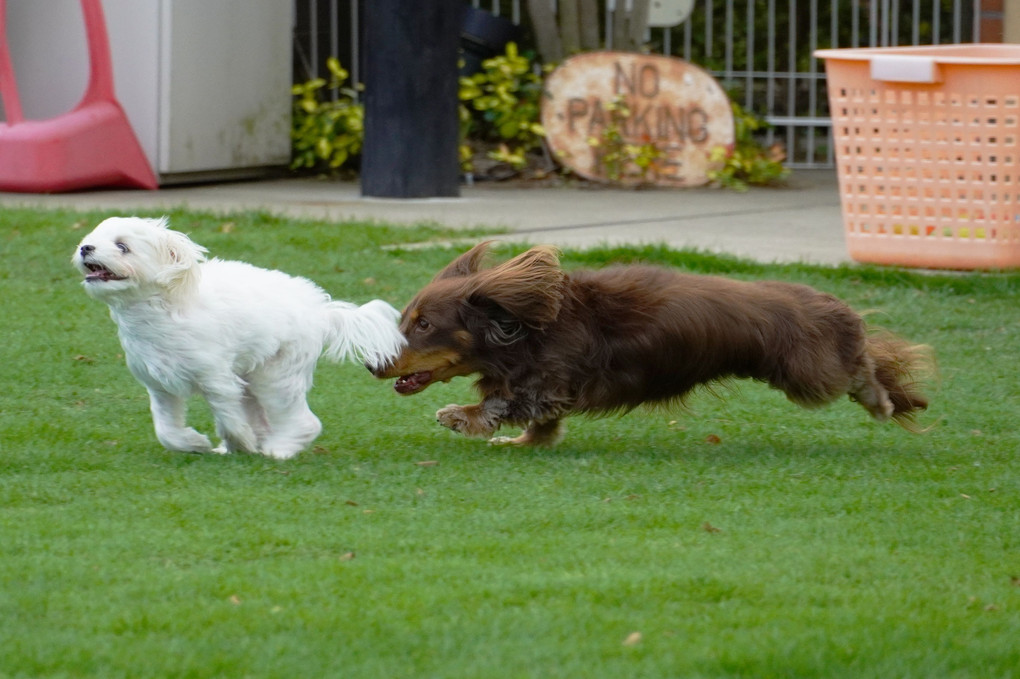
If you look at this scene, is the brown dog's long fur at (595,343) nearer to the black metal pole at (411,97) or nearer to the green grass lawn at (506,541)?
the green grass lawn at (506,541)

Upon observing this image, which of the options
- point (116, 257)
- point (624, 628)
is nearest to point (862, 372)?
point (624, 628)

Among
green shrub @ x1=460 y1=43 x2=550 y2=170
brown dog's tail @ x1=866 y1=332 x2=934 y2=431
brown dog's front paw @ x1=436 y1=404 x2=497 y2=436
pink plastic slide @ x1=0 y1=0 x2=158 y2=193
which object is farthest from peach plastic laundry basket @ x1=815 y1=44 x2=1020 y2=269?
pink plastic slide @ x1=0 y1=0 x2=158 y2=193

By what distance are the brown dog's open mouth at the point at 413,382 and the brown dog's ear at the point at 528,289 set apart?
1.05ft

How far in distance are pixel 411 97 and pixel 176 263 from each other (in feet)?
21.7

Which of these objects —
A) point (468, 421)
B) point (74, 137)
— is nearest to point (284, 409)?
point (468, 421)

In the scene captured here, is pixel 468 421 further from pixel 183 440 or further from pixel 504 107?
pixel 504 107

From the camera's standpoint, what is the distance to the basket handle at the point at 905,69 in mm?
8117

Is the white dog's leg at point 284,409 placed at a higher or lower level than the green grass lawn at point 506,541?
higher

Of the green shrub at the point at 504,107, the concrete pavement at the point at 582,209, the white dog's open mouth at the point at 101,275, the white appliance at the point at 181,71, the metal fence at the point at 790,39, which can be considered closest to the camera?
the white dog's open mouth at the point at 101,275

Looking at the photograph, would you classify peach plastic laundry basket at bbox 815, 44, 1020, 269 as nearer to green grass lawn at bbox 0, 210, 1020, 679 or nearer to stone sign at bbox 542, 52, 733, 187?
green grass lawn at bbox 0, 210, 1020, 679

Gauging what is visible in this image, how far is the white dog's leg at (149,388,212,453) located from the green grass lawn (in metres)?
0.08

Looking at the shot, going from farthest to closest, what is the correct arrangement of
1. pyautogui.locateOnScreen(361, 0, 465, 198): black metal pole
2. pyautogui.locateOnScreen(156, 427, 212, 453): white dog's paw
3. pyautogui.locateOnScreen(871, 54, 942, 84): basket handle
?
pyautogui.locateOnScreen(361, 0, 465, 198): black metal pole → pyautogui.locateOnScreen(871, 54, 942, 84): basket handle → pyautogui.locateOnScreen(156, 427, 212, 453): white dog's paw

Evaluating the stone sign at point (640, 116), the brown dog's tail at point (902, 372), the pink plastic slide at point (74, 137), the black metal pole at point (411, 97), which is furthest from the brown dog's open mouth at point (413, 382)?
the stone sign at point (640, 116)

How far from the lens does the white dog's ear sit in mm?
4781
